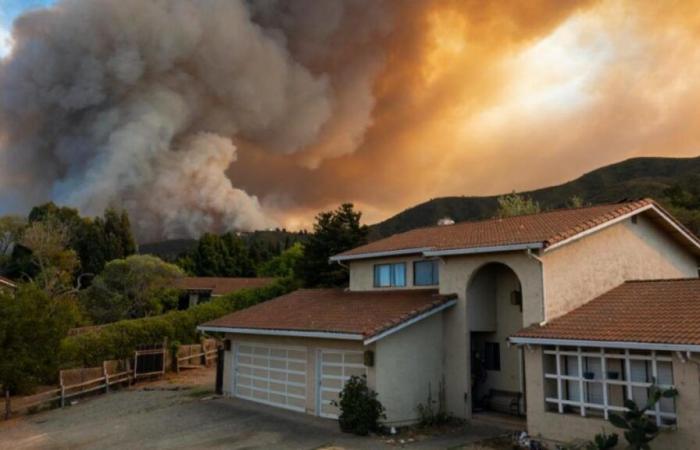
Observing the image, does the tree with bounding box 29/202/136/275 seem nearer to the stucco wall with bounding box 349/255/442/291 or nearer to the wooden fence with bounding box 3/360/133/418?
the wooden fence with bounding box 3/360/133/418

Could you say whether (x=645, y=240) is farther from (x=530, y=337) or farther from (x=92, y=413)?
(x=92, y=413)

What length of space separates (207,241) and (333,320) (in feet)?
A: 218

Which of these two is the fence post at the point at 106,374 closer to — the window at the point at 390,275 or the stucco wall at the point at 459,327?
the window at the point at 390,275

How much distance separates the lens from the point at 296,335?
18.2m

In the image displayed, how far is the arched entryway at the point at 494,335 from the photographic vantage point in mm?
17531

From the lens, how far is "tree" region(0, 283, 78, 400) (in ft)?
68.9

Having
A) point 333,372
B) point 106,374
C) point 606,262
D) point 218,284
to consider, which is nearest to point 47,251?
point 218,284

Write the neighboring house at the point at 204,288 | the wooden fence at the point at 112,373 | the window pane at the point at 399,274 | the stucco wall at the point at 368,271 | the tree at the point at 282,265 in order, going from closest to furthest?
1. the stucco wall at the point at 368,271
2. the window pane at the point at 399,274
3. the wooden fence at the point at 112,373
4. the neighboring house at the point at 204,288
5. the tree at the point at 282,265

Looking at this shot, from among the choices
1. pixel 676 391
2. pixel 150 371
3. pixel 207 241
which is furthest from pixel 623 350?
pixel 207 241

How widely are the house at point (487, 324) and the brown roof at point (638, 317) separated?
9cm

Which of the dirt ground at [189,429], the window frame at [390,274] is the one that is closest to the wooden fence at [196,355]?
the dirt ground at [189,429]

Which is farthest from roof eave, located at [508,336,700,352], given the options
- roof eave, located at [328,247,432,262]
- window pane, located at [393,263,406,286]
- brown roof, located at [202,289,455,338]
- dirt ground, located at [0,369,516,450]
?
window pane, located at [393,263,406,286]

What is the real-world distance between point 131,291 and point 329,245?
733 inches

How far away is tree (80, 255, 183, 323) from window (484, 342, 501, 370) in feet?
113
